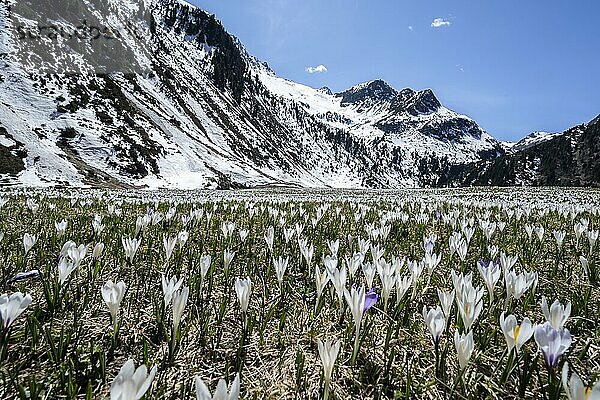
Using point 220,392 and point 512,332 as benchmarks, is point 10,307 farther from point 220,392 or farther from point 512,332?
point 512,332

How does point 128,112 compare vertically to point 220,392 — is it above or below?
above

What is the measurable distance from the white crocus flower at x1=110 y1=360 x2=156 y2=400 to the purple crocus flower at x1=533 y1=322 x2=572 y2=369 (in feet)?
5.05

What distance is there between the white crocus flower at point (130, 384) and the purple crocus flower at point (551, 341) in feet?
5.05

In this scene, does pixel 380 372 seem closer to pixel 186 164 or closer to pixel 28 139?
pixel 28 139

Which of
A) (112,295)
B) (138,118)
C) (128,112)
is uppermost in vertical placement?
(128,112)

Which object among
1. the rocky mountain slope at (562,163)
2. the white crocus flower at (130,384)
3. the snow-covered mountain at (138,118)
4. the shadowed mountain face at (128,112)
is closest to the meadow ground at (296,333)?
the white crocus flower at (130,384)

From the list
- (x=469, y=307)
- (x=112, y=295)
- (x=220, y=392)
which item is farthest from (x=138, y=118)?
(x=220, y=392)

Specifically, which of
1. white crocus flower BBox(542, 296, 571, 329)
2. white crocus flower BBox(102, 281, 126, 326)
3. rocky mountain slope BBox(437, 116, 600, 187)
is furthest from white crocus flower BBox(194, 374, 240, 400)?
rocky mountain slope BBox(437, 116, 600, 187)

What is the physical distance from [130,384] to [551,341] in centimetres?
165

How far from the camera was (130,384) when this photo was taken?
3.67 feet

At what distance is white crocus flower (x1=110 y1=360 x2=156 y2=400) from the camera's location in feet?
3.62

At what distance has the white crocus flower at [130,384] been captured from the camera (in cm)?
110

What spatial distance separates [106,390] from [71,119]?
2439 inches

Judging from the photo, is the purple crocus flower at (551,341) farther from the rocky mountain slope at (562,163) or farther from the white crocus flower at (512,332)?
the rocky mountain slope at (562,163)
